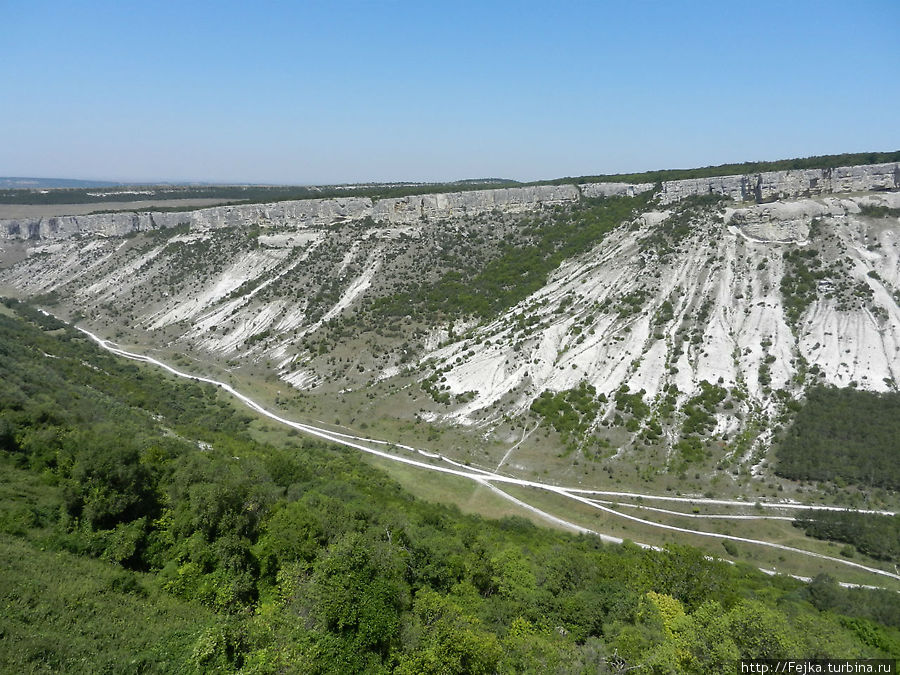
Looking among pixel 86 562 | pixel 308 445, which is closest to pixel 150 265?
pixel 308 445

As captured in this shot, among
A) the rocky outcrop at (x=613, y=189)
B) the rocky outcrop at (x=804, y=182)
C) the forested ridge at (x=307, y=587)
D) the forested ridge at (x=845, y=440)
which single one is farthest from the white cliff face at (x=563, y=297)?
the forested ridge at (x=307, y=587)

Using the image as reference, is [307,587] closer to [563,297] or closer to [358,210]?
[563,297]

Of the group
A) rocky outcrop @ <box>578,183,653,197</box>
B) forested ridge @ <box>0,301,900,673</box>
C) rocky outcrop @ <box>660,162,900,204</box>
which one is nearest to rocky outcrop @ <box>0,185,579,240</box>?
rocky outcrop @ <box>578,183,653,197</box>

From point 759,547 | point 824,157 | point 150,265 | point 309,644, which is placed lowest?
point 759,547

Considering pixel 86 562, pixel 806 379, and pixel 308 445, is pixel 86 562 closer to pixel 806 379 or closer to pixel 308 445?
pixel 308 445

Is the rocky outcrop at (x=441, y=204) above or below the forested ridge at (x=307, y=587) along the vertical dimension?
above

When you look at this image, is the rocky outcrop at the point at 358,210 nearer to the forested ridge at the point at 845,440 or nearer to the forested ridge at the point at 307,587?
the forested ridge at the point at 845,440
